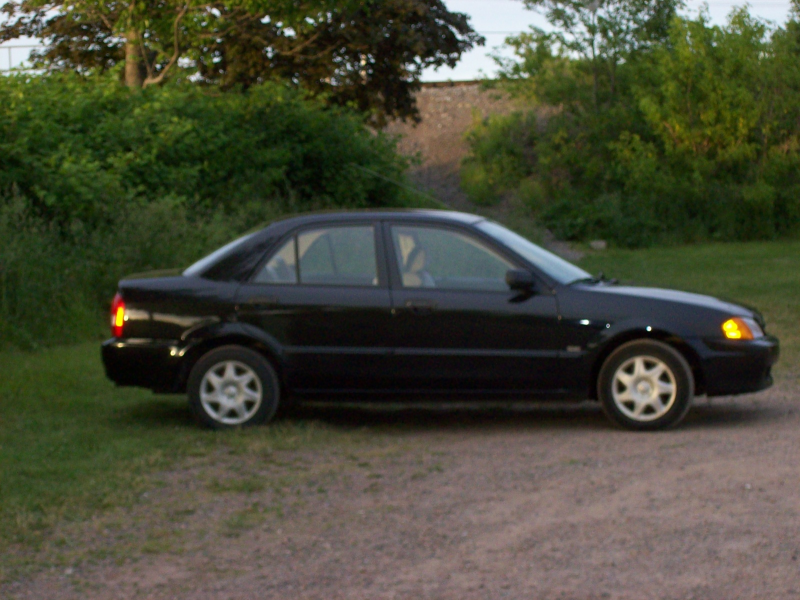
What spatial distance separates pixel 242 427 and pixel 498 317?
187 centimetres

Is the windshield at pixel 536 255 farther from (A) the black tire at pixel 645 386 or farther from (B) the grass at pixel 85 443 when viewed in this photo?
(B) the grass at pixel 85 443

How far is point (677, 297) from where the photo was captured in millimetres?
8578

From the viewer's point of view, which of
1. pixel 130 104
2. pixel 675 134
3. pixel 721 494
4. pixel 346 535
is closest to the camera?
pixel 346 535

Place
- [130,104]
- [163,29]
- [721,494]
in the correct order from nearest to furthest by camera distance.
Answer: [721,494], [130,104], [163,29]

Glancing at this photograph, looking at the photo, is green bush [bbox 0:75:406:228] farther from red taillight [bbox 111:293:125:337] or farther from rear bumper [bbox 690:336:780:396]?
rear bumper [bbox 690:336:780:396]

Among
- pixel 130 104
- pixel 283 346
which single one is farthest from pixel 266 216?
pixel 283 346

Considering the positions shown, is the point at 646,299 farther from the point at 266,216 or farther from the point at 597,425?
the point at 266,216

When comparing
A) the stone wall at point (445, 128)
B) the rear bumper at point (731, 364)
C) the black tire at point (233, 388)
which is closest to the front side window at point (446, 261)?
the black tire at point (233, 388)

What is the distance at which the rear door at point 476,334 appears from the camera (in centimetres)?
837

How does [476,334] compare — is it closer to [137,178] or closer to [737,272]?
[137,178]

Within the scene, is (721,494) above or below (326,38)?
below

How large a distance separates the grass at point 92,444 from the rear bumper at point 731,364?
3.62 ft

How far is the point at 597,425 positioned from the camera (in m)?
8.74

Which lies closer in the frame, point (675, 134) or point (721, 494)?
point (721, 494)
